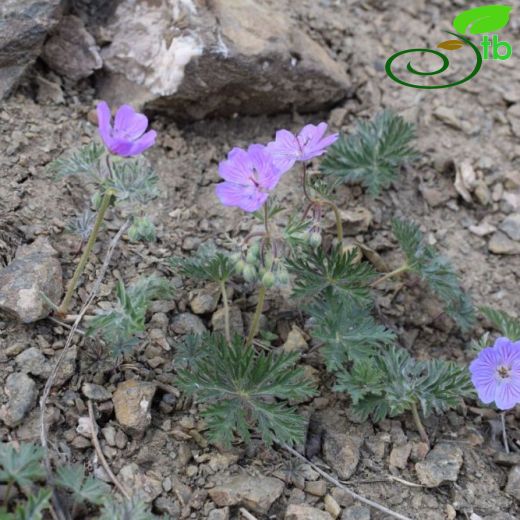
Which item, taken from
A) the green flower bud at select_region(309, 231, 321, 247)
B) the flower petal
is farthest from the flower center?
the flower petal

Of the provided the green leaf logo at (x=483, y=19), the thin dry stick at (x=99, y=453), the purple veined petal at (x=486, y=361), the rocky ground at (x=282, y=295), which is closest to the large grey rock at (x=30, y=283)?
the rocky ground at (x=282, y=295)

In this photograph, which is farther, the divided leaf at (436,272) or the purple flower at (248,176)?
the divided leaf at (436,272)

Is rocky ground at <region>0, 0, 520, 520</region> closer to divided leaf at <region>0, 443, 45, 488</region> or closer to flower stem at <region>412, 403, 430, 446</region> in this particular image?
flower stem at <region>412, 403, 430, 446</region>

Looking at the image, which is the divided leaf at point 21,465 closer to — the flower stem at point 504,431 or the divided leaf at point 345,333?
the divided leaf at point 345,333

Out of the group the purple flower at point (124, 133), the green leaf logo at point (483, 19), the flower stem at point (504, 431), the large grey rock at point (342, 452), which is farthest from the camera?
the green leaf logo at point (483, 19)

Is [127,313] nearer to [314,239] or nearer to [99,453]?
[99,453]

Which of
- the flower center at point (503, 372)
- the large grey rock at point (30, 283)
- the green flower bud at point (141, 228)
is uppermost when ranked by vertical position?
the green flower bud at point (141, 228)

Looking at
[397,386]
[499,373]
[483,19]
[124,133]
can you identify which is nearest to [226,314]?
[397,386]
